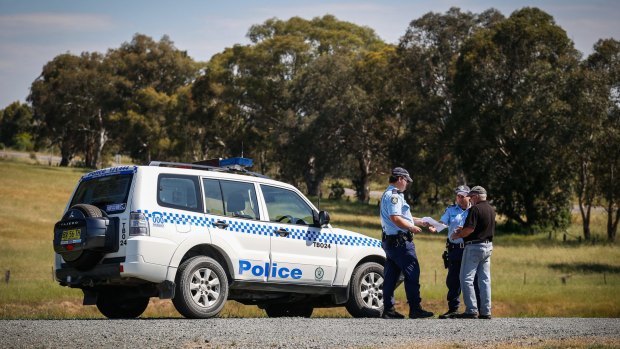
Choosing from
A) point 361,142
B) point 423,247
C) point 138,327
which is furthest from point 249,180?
point 361,142

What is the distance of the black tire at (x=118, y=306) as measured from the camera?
12930 millimetres

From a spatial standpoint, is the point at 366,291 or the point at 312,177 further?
the point at 312,177

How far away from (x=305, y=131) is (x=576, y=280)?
3318 centimetres

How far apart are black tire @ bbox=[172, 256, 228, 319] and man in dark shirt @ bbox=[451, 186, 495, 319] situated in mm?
3639


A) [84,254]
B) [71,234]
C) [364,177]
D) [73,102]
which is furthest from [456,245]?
[73,102]

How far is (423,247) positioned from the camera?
147ft

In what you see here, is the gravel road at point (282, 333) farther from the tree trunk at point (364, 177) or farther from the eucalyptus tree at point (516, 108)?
the tree trunk at point (364, 177)

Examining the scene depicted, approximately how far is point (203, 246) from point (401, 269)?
294cm

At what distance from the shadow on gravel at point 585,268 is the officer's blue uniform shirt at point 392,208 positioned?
1071 inches

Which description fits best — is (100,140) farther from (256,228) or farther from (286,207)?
(256,228)

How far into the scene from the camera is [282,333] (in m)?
10.2

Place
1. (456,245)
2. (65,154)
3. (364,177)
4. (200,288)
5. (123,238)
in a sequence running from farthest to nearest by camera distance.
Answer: (65,154), (364,177), (456,245), (200,288), (123,238)

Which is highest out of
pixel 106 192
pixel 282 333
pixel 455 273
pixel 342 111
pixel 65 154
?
pixel 342 111

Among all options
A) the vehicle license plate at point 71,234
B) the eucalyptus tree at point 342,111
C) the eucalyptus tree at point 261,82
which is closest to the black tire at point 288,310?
the vehicle license plate at point 71,234
